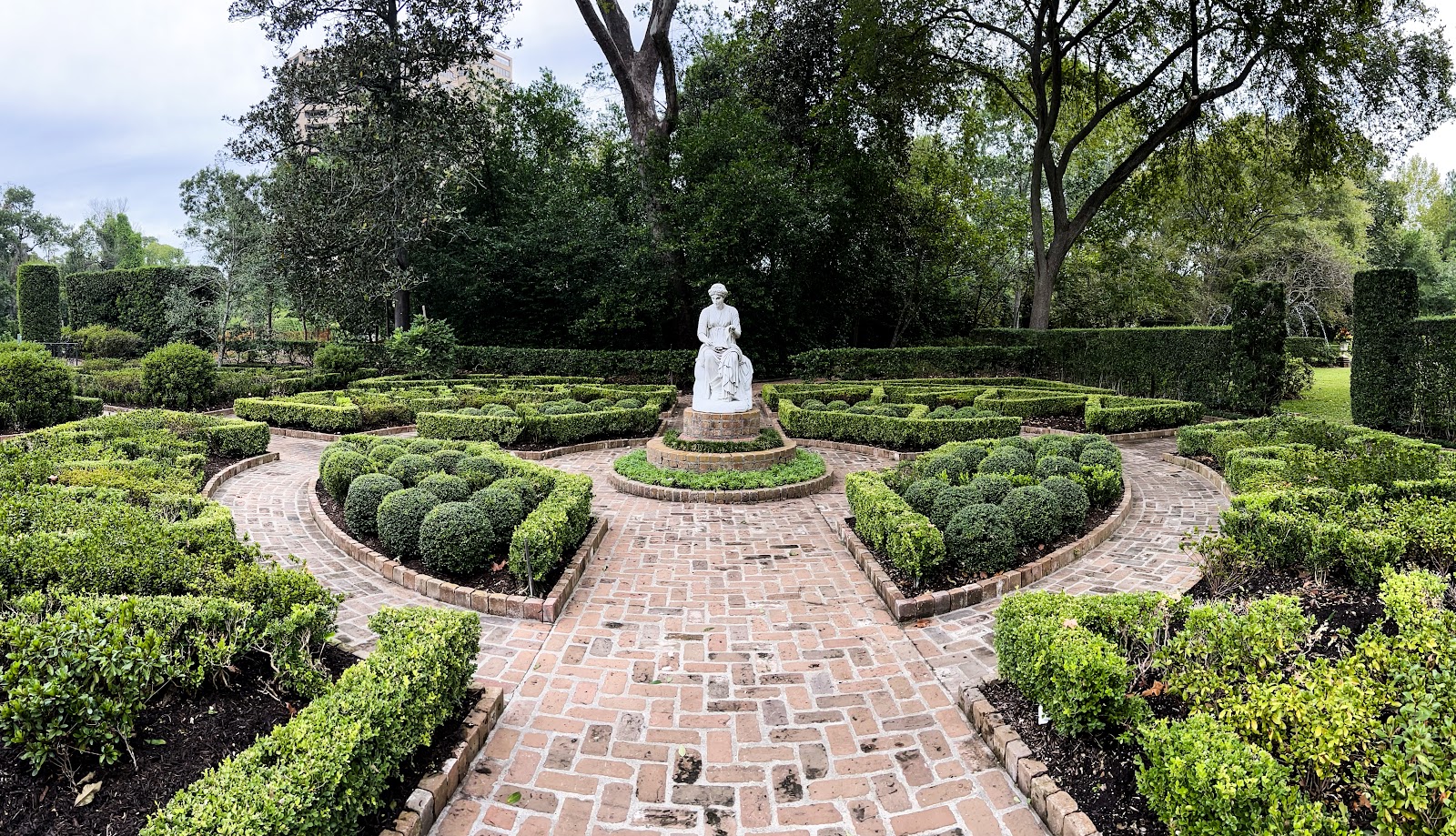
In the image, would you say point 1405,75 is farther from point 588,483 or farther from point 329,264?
point 329,264

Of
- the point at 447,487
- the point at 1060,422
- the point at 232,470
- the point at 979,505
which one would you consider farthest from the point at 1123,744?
the point at 1060,422

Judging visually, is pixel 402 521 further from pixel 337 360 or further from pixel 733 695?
pixel 337 360

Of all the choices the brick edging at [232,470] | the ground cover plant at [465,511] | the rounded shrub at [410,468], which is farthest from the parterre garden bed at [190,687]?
the brick edging at [232,470]

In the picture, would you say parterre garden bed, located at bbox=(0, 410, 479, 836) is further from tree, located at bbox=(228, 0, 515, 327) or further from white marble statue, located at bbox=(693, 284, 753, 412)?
tree, located at bbox=(228, 0, 515, 327)

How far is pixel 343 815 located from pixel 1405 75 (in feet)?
75.5

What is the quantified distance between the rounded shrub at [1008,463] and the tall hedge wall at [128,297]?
2668cm

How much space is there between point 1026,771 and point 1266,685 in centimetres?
104

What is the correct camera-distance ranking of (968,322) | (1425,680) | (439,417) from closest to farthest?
(1425,680) < (439,417) < (968,322)

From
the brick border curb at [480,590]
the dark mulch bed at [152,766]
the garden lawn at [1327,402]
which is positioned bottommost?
the brick border curb at [480,590]

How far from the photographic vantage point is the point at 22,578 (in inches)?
154

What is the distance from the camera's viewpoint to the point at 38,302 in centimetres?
2442

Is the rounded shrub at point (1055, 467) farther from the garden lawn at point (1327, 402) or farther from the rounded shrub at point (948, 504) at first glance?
the garden lawn at point (1327, 402)

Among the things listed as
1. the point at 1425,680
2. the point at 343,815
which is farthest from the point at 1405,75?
the point at 343,815

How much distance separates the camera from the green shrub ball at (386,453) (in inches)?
286
